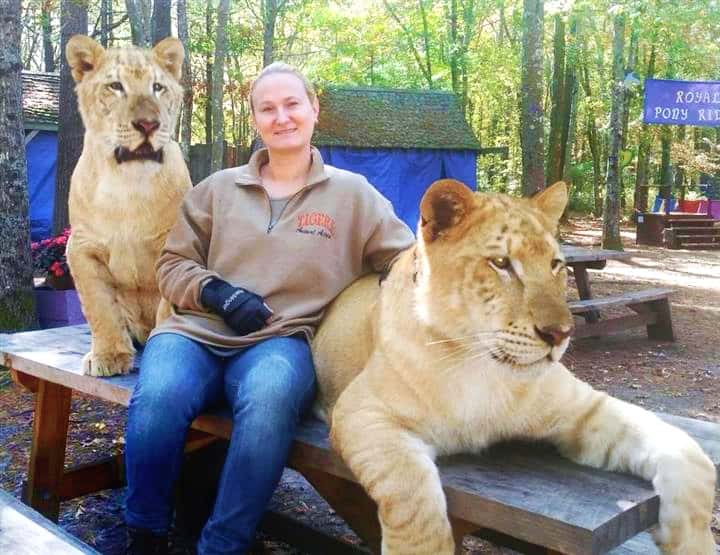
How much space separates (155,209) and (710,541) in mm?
2436

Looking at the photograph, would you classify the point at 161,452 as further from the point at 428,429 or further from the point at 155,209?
the point at 155,209

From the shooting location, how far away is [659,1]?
13.9m

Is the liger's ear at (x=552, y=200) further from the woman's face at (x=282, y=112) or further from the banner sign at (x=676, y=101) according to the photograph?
the banner sign at (x=676, y=101)

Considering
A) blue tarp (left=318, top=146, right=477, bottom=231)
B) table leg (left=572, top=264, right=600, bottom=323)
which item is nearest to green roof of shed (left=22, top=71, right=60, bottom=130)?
blue tarp (left=318, top=146, right=477, bottom=231)

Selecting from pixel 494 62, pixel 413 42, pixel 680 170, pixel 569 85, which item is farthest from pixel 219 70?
pixel 680 170

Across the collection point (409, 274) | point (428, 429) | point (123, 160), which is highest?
point (123, 160)

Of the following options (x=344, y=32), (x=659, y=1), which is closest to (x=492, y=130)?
(x=344, y=32)

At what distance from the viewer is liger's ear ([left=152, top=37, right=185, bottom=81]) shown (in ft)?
11.4

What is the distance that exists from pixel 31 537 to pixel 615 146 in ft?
44.1

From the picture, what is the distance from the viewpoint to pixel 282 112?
304 centimetres

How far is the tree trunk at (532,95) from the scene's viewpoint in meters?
10.8

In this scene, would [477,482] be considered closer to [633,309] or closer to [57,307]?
[57,307]

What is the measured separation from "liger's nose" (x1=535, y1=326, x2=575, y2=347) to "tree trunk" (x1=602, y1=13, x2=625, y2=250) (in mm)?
12561

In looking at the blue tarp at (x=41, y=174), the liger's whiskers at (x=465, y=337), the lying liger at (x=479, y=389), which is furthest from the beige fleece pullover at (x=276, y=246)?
the blue tarp at (x=41, y=174)
